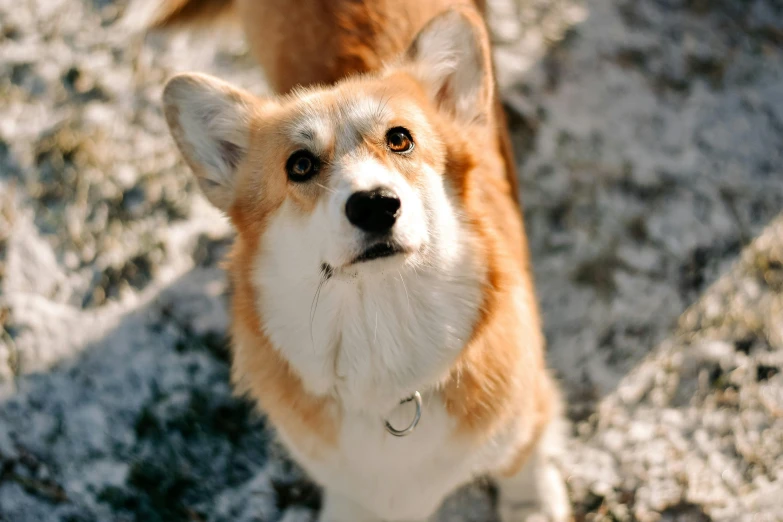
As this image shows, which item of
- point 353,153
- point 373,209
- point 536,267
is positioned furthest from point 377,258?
point 536,267

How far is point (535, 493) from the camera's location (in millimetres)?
2398

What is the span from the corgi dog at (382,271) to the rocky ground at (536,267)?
1.89 ft

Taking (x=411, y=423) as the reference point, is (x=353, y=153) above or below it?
above

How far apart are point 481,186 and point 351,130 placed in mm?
552

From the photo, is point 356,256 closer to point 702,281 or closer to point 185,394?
point 185,394

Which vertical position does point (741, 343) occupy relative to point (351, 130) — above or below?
below

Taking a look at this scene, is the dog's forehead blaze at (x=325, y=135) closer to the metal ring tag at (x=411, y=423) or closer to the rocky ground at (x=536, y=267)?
the metal ring tag at (x=411, y=423)

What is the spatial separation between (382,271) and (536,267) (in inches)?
56.4

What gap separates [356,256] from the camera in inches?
66.5

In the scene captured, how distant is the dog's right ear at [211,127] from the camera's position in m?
2.06

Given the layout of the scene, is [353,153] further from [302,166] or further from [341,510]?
[341,510]

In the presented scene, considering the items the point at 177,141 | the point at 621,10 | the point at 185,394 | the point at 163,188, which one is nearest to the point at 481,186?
the point at 177,141

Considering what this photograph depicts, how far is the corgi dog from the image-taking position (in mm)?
1834

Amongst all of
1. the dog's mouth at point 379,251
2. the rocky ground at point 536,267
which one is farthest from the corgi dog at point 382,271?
the rocky ground at point 536,267
